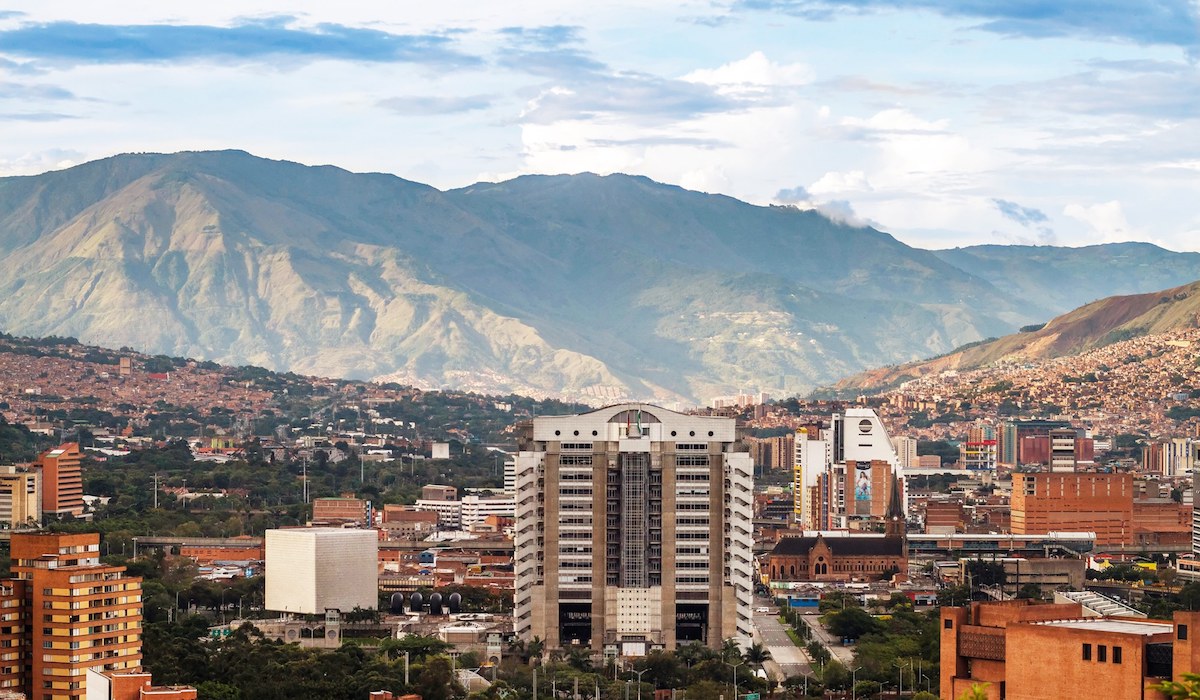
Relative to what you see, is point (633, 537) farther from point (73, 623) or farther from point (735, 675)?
point (73, 623)

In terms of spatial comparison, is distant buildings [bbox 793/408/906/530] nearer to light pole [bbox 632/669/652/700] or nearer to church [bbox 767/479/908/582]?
church [bbox 767/479/908/582]

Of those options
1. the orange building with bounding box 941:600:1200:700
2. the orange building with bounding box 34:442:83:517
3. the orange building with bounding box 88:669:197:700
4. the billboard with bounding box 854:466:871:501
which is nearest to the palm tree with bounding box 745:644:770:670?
the orange building with bounding box 88:669:197:700

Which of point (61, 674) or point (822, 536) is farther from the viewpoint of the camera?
point (822, 536)

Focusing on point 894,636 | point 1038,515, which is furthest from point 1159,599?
point 1038,515

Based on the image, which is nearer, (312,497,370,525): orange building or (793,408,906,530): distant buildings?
(312,497,370,525): orange building

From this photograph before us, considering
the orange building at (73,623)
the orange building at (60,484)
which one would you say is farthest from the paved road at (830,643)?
the orange building at (60,484)

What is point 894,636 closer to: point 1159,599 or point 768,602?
point 1159,599
